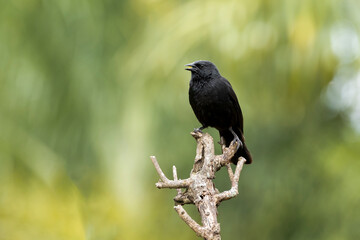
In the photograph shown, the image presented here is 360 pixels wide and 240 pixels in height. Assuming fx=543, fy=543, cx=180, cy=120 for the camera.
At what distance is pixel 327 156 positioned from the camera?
7746 millimetres

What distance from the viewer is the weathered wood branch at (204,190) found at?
2613mm

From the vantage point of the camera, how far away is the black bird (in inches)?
177

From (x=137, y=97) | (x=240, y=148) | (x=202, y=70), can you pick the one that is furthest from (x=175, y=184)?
(x=137, y=97)

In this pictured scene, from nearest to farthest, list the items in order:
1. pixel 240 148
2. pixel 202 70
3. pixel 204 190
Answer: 1. pixel 204 190
2. pixel 240 148
3. pixel 202 70

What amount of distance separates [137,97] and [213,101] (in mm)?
1924

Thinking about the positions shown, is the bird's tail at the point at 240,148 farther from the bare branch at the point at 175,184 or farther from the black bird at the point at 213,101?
the bare branch at the point at 175,184

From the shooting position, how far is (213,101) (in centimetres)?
448

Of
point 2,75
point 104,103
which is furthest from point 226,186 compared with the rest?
point 2,75

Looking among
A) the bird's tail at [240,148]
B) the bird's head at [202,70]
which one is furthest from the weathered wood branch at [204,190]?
the bird's head at [202,70]

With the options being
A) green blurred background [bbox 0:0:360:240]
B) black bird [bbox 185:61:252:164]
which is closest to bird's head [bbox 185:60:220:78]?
black bird [bbox 185:61:252:164]

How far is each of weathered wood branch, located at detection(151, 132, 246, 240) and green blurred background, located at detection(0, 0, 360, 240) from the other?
111 inches

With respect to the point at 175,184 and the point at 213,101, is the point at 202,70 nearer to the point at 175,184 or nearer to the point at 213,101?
the point at 213,101

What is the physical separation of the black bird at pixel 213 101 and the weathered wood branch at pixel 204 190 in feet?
4.21

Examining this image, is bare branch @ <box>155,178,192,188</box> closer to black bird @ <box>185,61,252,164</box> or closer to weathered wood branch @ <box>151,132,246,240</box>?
weathered wood branch @ <box>151,132,246,240</box>
